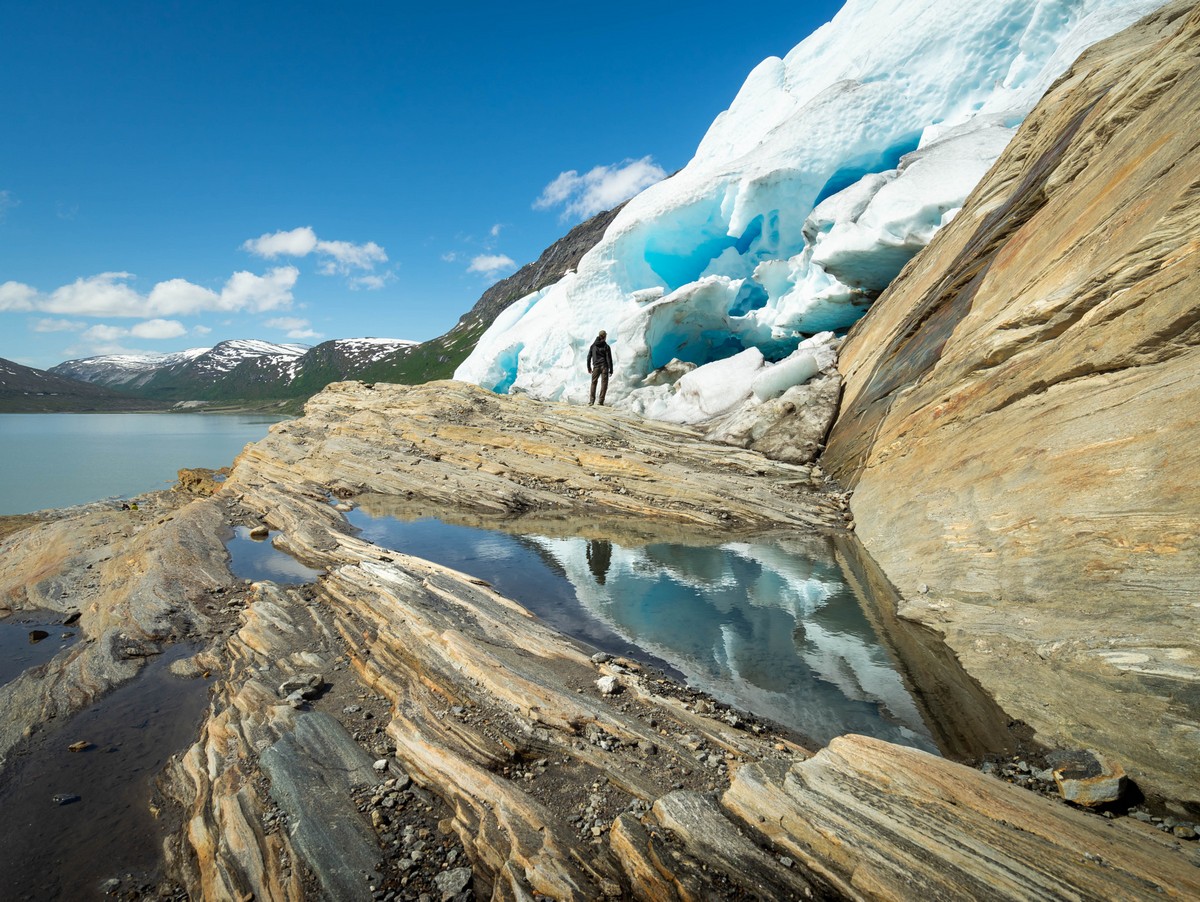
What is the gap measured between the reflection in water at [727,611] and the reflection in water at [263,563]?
2.34 m

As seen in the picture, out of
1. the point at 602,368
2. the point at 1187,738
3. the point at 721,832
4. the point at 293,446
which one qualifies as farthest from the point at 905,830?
the point at 293,446

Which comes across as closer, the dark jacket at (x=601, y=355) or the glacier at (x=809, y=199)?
the glacier at (x=809, y=199)

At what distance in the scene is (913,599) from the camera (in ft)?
32.2

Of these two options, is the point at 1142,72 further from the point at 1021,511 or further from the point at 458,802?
the point at 458,802

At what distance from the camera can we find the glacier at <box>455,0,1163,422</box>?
21.4m

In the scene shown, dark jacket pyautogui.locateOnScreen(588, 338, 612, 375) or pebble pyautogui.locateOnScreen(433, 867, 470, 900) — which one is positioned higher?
dark jacket pyautogui.locateOnScreen(588, 338, 612, 375)

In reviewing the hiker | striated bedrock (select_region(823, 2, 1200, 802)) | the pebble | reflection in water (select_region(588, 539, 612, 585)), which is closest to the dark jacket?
the hiker

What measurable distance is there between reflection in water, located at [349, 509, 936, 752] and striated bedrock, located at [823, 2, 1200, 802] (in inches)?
52.3

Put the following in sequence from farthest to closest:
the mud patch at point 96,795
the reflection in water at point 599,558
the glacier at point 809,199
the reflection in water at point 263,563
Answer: the glacier at point 809,199 < the reflection in water at point 599,558 < the reflection in water at point 263,563 < the mud patch at point 96,795

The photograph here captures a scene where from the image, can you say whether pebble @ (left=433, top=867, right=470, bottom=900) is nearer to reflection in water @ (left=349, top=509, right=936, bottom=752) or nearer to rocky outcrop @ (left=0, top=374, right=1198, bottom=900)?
rocky outcrop @ (left=0, top=374, right=1198, bottom=900)

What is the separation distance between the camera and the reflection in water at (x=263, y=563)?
1252cm

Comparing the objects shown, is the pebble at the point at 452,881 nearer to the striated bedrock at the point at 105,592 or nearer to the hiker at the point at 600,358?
the striated bedrock at the point at 105,592

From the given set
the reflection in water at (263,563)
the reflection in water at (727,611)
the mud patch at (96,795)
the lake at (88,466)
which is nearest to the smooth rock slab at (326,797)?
the mud patch at (96,795)

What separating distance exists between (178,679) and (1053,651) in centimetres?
1201
